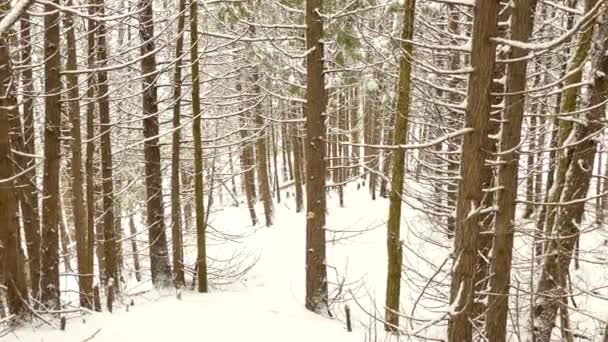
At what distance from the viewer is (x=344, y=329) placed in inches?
332

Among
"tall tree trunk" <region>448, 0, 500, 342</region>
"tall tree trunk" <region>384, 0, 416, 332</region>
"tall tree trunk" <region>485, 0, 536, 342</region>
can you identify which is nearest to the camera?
"tall tree trunk" <region>448, 0, 500, 342</region>

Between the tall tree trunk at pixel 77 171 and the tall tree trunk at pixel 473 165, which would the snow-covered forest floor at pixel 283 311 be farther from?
the tall tree trunk at pixel 77 171

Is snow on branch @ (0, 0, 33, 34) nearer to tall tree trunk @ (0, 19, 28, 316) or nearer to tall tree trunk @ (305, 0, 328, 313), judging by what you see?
tall tree trunk @ (0, 19, 28, 316)

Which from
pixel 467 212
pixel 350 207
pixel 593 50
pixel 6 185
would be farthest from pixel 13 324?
pixel 350 207

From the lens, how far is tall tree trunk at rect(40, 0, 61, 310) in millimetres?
7949

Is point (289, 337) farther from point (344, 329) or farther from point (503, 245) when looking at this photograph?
point (503, 245)

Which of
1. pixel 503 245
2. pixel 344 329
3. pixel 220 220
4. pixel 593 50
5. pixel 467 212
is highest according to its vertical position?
pixel 593 50

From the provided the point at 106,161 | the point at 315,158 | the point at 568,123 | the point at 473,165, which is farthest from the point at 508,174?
the point at 106,161

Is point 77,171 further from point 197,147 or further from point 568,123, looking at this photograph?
point 568,123

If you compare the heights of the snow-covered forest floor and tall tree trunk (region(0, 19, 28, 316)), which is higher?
tall tree trunk (region(0, 19, 28, 316))

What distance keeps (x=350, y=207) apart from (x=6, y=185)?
18.9m

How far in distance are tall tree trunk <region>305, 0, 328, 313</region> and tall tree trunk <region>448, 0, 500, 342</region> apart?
4261 millimetres

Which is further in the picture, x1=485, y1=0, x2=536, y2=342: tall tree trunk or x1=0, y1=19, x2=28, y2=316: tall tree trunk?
x1=0, y1=19, x2=28, y2=316: tall tree trunk

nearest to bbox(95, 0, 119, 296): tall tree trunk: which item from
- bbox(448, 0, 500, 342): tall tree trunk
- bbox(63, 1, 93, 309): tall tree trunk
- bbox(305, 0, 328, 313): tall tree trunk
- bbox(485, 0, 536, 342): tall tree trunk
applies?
bbox(63, 1, 93, 309): tall tree trunk
